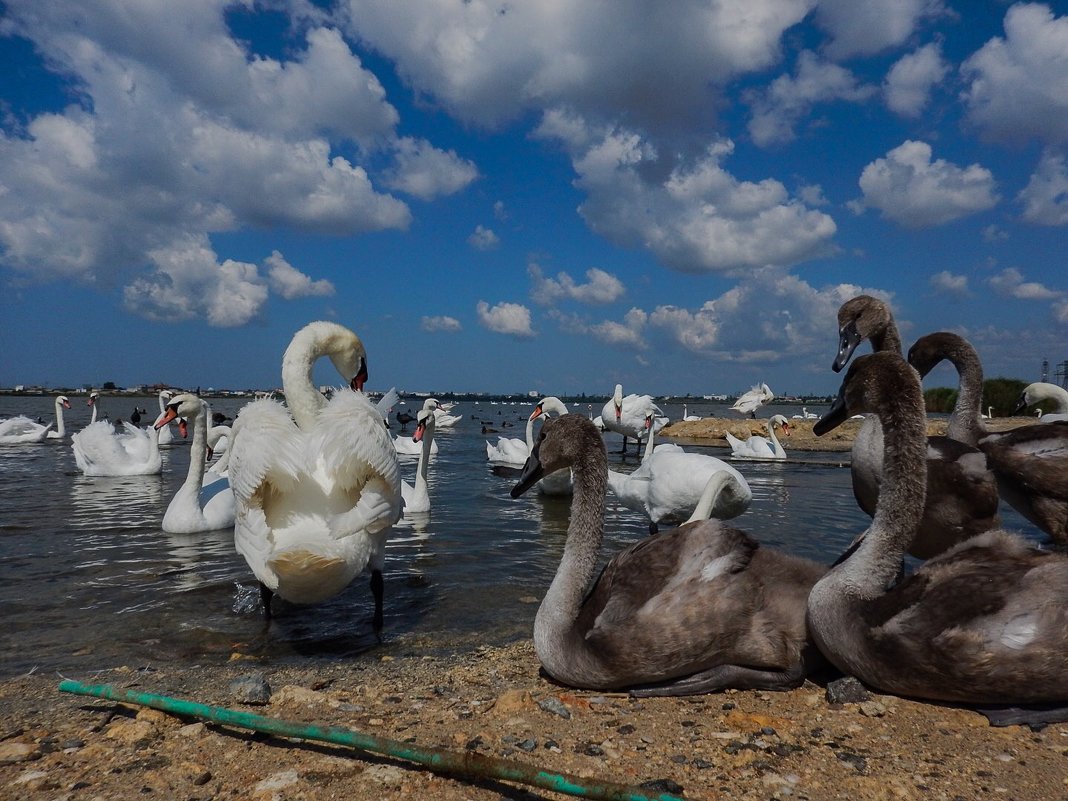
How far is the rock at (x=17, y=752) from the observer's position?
9.47 ft

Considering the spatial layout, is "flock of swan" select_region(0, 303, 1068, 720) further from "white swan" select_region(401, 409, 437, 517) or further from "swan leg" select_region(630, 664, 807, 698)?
"white swan" select_region(401, 409, 437, 517)

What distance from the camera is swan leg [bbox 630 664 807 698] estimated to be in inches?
143

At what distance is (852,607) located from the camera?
333 cm

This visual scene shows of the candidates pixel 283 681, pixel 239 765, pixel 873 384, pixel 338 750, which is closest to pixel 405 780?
pixel 338 750

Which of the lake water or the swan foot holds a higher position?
the swan foot

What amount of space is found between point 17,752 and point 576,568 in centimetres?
268

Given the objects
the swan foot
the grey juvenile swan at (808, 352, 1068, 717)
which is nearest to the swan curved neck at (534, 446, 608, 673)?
the grey juvenile swan at (808, 352, 1068, 717)

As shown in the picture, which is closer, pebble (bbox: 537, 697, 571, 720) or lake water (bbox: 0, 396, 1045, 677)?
pebble (bbox: 537, 697, 571, 720)

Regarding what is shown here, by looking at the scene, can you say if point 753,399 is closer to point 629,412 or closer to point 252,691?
point 629,412

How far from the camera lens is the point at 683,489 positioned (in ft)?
24.3

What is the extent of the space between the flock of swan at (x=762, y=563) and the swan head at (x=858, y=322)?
2.53ft

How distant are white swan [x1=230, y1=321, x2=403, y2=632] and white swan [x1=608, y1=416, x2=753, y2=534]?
3607 mm

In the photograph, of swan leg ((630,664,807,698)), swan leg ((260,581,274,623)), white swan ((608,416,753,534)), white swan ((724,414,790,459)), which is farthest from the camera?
white swan ((724,414,790,459))

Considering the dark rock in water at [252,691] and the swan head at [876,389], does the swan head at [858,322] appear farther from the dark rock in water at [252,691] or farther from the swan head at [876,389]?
the dark rock in water at [252,691]
